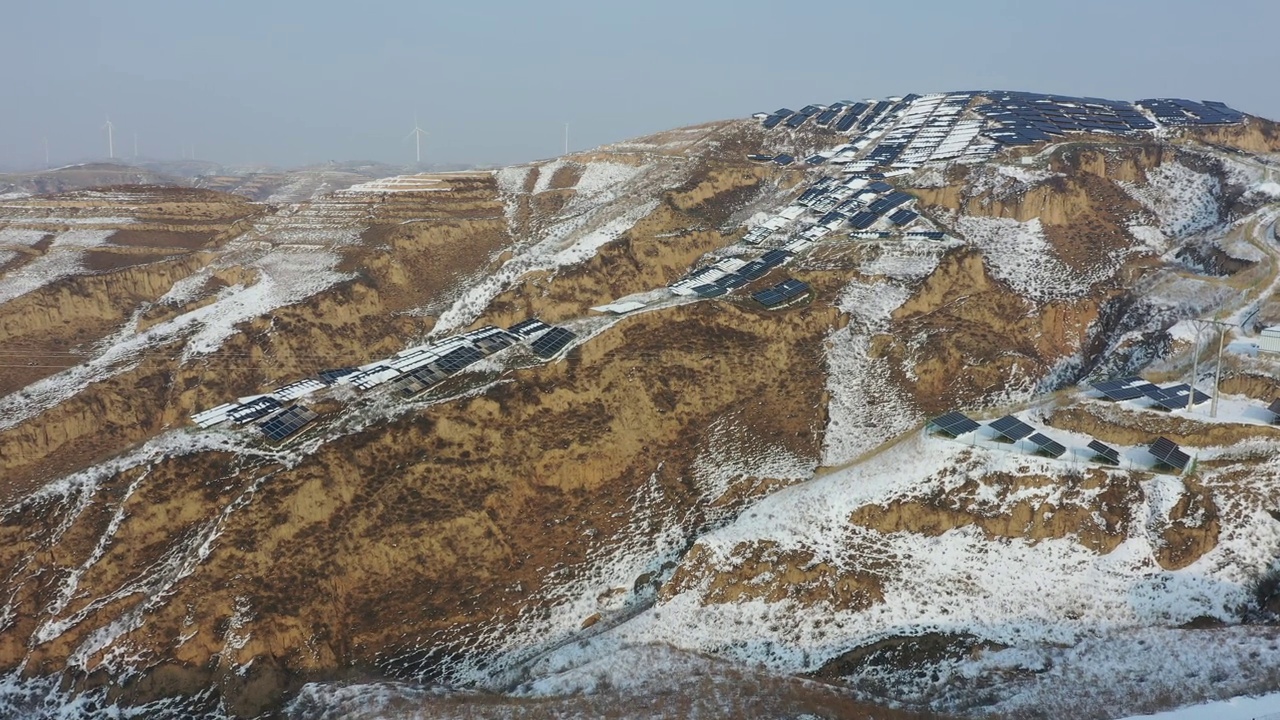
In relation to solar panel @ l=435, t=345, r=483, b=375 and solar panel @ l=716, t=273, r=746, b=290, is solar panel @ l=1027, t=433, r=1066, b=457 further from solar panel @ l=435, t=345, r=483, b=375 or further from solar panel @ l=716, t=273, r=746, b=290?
solar panel @ l=435, t=345, r=483, b=375

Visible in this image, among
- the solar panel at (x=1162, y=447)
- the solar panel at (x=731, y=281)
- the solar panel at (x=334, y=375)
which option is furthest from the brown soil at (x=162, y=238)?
the solar panel at (x=1162, y=447)

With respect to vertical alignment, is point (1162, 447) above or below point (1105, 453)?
above

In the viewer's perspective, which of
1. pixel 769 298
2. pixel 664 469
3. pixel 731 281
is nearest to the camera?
pixel 664 469

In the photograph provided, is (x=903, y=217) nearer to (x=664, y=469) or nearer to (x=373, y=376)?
(x=664, y=469)

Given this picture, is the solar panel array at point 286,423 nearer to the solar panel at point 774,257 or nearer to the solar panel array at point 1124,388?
the solar panel at point 774,257

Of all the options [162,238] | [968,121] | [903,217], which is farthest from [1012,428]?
[162,238]

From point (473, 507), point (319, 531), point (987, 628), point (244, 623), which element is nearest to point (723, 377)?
point (473, 507)

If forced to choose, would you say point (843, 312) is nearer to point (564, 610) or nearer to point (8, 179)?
point (564, 610)
